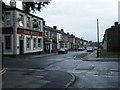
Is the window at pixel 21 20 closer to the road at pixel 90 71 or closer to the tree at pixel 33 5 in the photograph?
the road at pixel 90 71

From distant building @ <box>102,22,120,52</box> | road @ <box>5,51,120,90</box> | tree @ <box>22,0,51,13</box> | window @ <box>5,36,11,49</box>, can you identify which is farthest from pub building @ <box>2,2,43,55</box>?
tree @ <box>22,0,51,13</box>

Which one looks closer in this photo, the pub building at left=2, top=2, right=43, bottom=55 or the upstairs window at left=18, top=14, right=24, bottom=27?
the pub building at left=2, top=2, right=43, bottom=55

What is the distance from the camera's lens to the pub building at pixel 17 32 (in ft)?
125

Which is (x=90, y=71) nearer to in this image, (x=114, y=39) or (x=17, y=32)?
(x=17, y=32)

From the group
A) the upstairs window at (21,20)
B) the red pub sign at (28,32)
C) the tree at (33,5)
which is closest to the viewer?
the tree at (33,5)

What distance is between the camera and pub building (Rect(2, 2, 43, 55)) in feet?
125

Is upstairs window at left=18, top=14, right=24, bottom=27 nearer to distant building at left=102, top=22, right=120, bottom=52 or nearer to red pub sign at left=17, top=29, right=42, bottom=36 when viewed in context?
red pub sign at left=17, top=29, right=42, bottom=36

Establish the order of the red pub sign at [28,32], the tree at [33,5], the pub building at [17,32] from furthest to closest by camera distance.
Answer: the red pub sign at [28,32]
the pub building at [17,32]
the tree at [33,5]

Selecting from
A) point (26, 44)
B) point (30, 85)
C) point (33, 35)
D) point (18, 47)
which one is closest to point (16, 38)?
point (18, 47)

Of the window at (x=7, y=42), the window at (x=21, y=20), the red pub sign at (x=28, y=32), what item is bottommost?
the window at (x=7, y=42)

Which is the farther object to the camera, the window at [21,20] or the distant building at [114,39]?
the distant building at [114,39]

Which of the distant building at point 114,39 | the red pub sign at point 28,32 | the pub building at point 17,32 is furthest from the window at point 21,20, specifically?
the distant building at point 114,39

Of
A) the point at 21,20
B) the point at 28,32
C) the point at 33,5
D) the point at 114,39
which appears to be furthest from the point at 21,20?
the point at 33,5

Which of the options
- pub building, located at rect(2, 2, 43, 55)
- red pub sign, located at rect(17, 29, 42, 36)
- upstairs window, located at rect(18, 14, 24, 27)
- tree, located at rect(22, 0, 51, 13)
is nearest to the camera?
tree, located at rect(22, 0, 51, 13)
